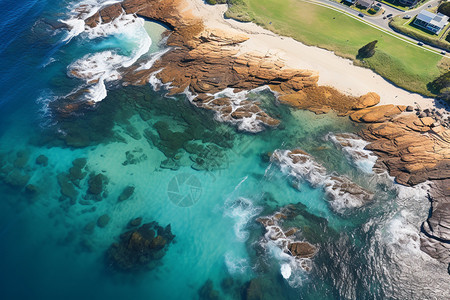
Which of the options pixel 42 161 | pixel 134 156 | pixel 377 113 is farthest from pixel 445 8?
pixel 42 161

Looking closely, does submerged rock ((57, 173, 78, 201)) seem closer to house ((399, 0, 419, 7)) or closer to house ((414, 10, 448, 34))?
house ((414, 10, 448, 34))

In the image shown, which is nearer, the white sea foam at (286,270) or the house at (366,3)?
the white sea foam at (286,270)

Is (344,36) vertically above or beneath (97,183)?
above

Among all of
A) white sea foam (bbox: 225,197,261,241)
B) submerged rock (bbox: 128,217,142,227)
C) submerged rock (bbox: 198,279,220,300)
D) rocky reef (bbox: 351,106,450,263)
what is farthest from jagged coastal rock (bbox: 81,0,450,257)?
submerged rock (bbox: 198,279,220,300)

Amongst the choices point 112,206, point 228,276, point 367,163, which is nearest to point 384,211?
point 367,163

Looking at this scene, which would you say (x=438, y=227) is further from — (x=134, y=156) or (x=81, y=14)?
(x=81, y=14)

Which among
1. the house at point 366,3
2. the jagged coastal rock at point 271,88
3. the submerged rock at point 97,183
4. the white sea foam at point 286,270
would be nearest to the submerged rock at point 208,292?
the white sea foam at point 286,270

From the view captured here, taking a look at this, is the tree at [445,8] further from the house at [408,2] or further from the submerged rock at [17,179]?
the submerged rock at [17,179]
